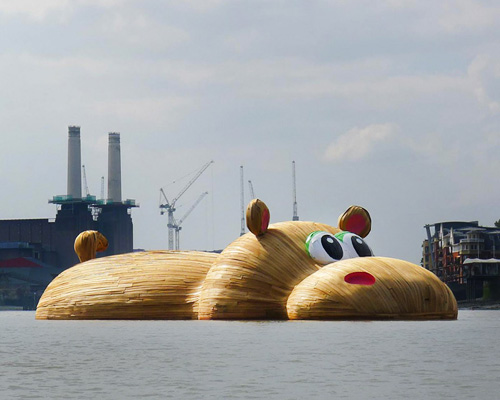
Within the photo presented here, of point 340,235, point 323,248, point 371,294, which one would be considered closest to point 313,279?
point 323,248

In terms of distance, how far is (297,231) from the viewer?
37781mm

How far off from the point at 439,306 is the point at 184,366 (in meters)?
14.9

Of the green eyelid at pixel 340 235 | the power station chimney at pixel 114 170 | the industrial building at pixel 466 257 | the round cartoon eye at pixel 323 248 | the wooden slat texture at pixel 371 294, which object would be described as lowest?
the wooden slat texture at pixel 371 294

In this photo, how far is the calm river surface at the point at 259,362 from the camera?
18469mm

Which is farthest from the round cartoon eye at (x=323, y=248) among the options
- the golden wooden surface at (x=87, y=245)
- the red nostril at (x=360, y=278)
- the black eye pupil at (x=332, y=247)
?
the golden wooden surface at (x=87, y=245)

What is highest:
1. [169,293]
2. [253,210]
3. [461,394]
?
[253,210]

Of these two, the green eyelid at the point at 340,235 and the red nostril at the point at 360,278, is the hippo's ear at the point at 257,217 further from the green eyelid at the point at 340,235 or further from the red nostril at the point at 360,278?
the red nostril at the point at 360,278

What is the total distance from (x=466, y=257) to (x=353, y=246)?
8592 centimetres

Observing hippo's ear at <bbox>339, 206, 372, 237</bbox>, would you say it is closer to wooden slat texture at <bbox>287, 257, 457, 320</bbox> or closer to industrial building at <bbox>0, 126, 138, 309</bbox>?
wooden slat texture at <bbox>287, 257, 457, 320</bbox>

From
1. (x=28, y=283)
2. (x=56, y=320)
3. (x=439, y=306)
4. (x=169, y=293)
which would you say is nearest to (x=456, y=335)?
(x=439, y=306)

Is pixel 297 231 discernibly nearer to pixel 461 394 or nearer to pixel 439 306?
pixel 439 306

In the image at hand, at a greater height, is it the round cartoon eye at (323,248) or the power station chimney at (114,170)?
the power station chimney at (114,170)

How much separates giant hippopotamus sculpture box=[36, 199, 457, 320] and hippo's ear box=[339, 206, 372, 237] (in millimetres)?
35

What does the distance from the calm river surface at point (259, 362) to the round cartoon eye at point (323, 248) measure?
286 centimetres
